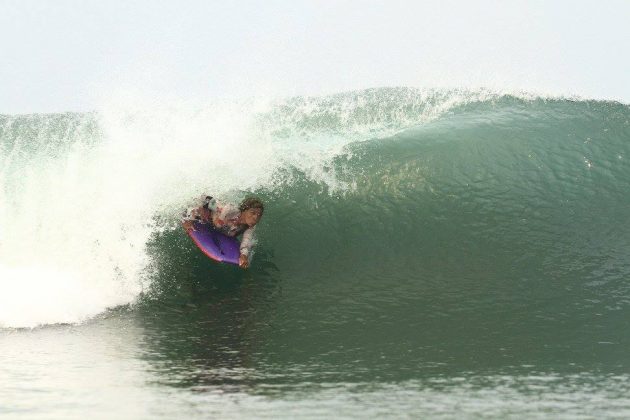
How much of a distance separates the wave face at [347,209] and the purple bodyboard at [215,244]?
0.47 meters

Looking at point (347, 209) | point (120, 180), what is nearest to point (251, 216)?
point (347, 209)

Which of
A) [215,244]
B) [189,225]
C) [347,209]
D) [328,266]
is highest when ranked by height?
[347,209]

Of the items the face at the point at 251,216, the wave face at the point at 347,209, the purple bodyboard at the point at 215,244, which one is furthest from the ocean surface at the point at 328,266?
the face at the point at 251,216

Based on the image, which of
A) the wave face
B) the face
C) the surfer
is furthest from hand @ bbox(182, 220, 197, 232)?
the face

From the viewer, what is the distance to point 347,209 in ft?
30.5

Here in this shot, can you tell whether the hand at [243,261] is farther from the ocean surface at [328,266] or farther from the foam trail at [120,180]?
the foam trail at [120,180]

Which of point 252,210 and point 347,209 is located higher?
point 347,209

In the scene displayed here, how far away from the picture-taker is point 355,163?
1017 cm

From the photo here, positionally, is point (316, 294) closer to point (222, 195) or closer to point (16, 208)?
point (222, 195)

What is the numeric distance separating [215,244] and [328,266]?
147cm

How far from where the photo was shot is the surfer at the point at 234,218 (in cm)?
722

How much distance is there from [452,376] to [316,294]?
265cm

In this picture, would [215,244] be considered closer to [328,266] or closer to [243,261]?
[243,261]

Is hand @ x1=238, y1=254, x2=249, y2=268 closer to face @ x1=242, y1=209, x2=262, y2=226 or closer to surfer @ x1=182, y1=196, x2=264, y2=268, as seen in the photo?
surfer @ x1=182, y1=196, x2=264, y2=268
